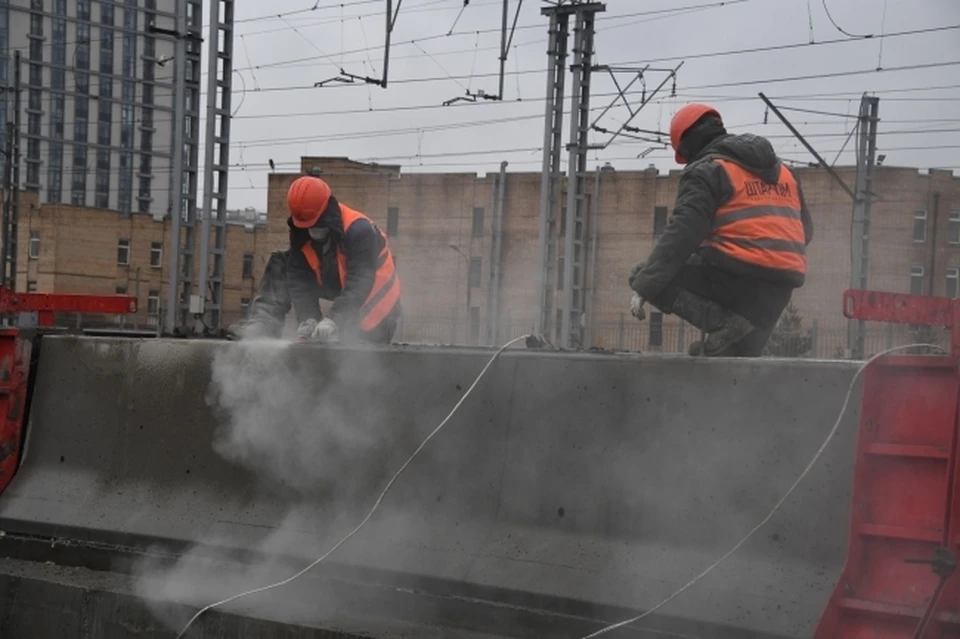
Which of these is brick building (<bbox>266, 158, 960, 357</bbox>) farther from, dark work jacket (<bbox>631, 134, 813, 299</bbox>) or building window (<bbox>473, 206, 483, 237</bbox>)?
dark work jacket (<bbox>631, 134, 813, 299</bbox>)

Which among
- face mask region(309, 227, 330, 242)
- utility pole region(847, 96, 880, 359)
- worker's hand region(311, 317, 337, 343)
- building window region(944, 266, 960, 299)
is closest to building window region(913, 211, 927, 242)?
building window region(944, 266, 960, 299)

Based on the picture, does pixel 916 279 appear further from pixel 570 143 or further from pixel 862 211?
pixel 570 143

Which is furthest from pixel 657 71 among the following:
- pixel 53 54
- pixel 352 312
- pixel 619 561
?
pixel 53 54

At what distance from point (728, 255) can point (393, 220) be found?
205ft

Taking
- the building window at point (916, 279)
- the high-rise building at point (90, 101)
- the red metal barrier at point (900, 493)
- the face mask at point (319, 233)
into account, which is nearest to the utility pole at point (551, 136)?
the face mask at point (319, 233)

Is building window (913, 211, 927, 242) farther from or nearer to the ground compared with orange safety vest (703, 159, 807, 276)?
farther from the ground

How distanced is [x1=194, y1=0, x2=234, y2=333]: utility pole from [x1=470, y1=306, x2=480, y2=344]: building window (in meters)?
23.8

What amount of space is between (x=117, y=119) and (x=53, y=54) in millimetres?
8452

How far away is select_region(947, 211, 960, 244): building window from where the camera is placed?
60.0 metres

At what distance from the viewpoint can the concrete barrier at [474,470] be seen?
4.85 m

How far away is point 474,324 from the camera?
60656mm

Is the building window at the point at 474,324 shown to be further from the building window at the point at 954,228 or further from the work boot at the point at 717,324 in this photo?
the work boot at the point at 717,324

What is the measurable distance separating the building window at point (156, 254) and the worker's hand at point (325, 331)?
250ft

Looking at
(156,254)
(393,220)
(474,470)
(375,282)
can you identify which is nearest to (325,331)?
(375,282)
